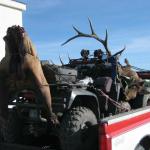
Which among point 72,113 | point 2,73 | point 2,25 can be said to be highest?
point 2,25

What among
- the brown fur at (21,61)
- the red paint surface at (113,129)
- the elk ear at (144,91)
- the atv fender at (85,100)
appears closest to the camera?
the red paint surface at (113,129)

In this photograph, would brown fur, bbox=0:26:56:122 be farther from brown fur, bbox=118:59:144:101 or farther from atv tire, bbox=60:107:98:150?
brown fur, bbox=118:59:144:101

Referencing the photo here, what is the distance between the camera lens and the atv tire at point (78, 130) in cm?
561

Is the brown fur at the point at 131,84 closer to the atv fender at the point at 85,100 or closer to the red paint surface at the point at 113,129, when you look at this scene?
the atv fender at the point at 85,100

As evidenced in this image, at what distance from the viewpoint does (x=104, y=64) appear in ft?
26.0

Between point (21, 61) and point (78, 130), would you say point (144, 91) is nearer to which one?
point (78, 130)

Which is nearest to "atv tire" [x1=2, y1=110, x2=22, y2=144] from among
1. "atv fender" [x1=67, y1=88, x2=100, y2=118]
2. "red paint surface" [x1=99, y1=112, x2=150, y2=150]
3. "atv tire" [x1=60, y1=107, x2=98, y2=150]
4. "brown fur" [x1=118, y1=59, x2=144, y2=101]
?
"atv fender" [x1=67, y1=88, x2=100, y2=118]

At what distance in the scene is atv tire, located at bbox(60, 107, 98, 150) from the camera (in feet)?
18.4

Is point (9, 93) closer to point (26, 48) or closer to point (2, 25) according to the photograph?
point (26, 48)

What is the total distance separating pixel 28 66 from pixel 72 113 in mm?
850

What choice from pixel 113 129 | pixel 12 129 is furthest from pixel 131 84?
pixel 113 129

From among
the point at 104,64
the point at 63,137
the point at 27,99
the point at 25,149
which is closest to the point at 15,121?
the point at 27,99

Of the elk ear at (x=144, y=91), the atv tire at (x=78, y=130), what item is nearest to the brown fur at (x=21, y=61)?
the atv tire at (x=78, y=130)

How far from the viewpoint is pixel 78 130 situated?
5.64 metres
